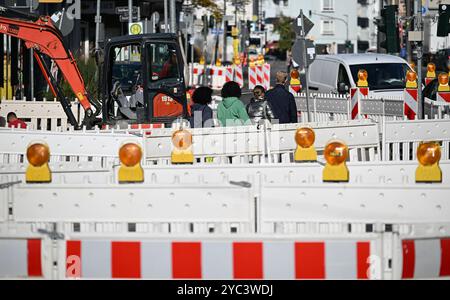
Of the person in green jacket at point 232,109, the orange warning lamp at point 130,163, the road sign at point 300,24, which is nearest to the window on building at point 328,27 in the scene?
the road sign at point 300,24

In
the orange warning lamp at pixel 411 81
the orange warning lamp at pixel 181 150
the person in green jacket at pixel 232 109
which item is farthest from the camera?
the orange warning lamp at pixel 411 81

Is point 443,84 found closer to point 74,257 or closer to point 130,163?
point 130,163

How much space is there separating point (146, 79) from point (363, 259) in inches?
566

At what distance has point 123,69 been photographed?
2188 centimetres

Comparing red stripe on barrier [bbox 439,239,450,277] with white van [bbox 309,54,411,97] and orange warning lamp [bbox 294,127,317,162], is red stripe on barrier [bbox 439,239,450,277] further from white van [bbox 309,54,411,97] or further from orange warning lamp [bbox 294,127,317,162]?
white van [bbox 309,54,411,97]

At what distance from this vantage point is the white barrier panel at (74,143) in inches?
489

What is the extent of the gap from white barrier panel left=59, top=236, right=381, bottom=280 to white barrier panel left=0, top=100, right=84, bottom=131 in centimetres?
1460

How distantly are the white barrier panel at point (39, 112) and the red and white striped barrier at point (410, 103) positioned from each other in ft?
20.2

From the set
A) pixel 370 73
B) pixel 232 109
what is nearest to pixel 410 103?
pixel 370 73

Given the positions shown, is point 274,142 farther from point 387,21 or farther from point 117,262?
point 387,21

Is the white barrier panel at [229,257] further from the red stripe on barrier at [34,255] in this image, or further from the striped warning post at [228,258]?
the red stripe on barrier at [34,255]

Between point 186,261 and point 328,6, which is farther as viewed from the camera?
point 328,6

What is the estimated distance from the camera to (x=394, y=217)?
738 centimetres

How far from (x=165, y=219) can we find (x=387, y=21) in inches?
913
